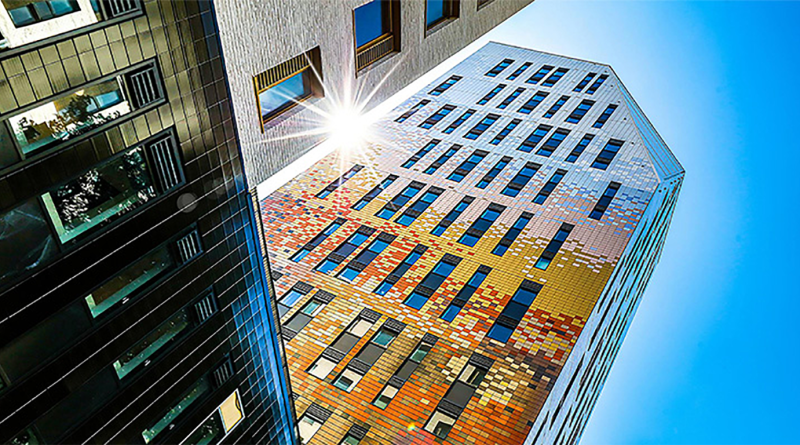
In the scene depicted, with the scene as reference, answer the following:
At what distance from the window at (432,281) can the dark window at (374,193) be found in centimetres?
813

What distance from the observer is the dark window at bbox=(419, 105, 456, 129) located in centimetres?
4772

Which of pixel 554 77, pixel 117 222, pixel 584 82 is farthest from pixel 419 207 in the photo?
pixel 117 222

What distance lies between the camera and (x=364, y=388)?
1091 inches

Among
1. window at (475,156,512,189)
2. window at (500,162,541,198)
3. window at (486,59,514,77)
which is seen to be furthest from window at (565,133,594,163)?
window at (486,59,514,77)

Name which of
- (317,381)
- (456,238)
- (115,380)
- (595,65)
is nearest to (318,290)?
(317,381)

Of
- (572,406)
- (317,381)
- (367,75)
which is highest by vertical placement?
(367,75)

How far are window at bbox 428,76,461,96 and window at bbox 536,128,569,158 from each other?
41.1 feet

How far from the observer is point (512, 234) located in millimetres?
36156

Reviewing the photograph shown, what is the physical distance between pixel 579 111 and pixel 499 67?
1140 cm

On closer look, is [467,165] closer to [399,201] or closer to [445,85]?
[399,201]

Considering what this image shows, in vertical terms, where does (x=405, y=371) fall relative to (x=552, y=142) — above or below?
below

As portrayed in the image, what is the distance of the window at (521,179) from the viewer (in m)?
40.0

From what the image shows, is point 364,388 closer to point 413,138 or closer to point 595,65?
point 413,138

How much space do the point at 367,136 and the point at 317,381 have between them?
2418 centimetres
